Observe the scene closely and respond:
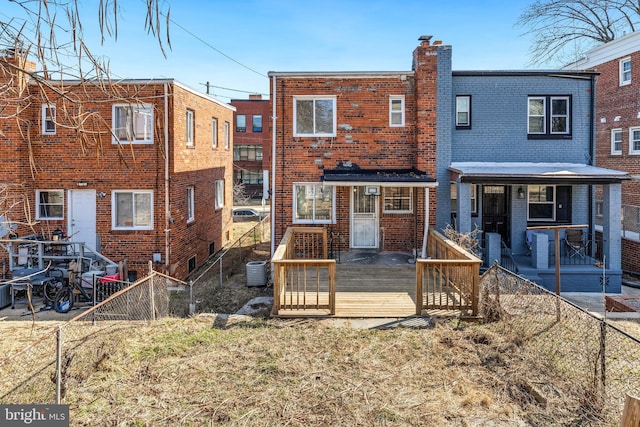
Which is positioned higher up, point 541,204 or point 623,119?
point 623,119

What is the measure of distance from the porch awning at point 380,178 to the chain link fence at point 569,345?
4.20 m

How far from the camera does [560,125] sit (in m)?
15.1

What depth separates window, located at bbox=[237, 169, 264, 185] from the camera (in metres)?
45.2

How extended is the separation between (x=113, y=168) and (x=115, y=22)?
1264 cm

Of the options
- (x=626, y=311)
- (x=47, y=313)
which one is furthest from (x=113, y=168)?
(x=626, y=311)

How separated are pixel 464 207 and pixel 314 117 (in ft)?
18.0

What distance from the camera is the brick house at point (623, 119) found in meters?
17.8

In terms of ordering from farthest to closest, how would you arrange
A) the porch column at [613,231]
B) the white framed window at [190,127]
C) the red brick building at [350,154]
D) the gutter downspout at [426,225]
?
the white framed window at [190,127]
the red brick building at [350,154]
the gutter downspout at [426,225]
the porch column at [613,231]

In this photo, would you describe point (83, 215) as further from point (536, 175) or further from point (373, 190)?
point (536, 175)

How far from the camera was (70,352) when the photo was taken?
6.33m

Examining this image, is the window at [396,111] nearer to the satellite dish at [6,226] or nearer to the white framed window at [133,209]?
the white framed window at [133,209]

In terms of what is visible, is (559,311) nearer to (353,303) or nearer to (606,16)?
(353,303)

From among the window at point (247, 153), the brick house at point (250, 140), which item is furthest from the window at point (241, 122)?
the window at point (247, 153)

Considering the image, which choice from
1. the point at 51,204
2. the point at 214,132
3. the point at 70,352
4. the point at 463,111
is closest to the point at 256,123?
the point at 214,132
